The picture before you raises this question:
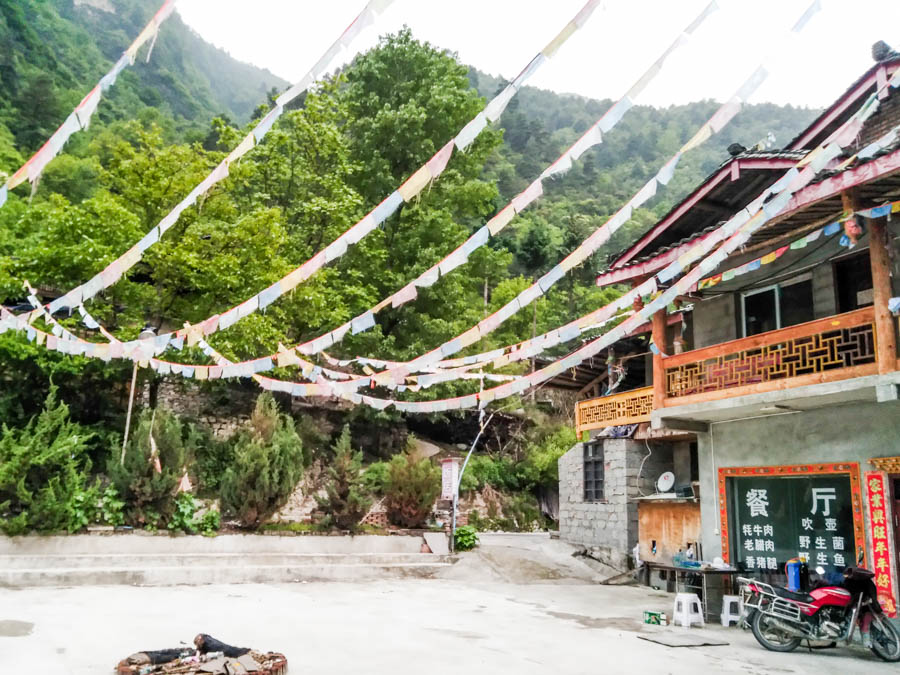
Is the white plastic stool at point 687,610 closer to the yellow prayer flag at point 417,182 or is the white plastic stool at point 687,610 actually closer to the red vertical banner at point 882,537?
the red vertical banner at point 882,537

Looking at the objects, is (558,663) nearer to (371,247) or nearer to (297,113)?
(371,247)

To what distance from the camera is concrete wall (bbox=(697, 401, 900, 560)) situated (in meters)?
9.71

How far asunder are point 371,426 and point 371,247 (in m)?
6.76

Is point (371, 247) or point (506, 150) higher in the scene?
point (506, 150)

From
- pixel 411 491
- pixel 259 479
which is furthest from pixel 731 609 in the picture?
pixel 259 479

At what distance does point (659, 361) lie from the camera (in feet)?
38.8

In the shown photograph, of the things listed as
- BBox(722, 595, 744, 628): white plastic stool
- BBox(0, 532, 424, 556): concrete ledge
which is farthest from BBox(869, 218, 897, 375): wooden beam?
Result: BBox(0, 532, 424, 556): concrete ledge

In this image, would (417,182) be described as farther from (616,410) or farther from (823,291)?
(616,410)

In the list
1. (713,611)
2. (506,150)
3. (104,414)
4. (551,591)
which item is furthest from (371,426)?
(506,150)

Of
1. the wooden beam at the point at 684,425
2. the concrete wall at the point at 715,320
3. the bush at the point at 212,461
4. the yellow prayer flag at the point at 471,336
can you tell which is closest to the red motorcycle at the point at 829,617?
the wooden beam at the point at 684,425

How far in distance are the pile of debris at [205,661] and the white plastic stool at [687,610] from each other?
6.15 meters

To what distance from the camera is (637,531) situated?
54.1ft

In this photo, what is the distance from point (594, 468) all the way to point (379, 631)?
426 inches

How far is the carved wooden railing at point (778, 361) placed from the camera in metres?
9.26
